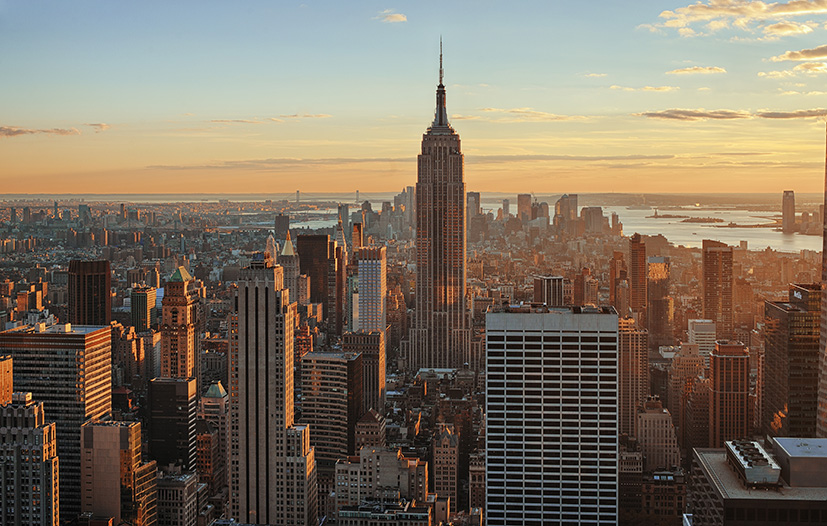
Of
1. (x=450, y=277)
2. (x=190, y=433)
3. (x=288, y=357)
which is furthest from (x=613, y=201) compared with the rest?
(x=450, y=277)

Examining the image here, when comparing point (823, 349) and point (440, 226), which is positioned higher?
point (440, 226)

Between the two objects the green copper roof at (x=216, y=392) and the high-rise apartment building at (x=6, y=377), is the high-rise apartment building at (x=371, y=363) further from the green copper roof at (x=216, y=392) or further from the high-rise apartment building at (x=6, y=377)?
the high-rise apartment building at (x=6, y=377)

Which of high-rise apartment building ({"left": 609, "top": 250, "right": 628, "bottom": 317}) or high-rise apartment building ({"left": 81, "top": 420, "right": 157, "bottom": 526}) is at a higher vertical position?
high-rise apartment building ({"left": 609, "top": 250, "right": 628, "bottom": 317})

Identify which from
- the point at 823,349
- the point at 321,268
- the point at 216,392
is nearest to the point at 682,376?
the point at 823,349

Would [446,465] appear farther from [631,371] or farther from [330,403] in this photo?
[631,371]

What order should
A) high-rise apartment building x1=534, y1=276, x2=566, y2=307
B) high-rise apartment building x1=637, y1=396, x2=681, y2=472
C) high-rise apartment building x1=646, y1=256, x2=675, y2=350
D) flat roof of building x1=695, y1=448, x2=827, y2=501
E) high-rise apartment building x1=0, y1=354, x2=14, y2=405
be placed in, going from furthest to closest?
high-rise apartment building x1=646, y1=256, x2=675, y2=350 < high-rise apartment building x1=637, y1=396, x2=681, y2=472 < high-rise apartment building x1=534, y1=276, x2=566, y2=307 < high-rise apartment building x1=0, y1=354, x2=14, y2=405 < flat roof of building x1=695, y1=448, x2=827, y2=501

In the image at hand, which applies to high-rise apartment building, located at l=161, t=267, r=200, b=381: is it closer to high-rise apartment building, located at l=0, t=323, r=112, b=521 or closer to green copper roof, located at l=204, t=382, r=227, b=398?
green copper roof, located at l=204, t=382, r=227, b=398

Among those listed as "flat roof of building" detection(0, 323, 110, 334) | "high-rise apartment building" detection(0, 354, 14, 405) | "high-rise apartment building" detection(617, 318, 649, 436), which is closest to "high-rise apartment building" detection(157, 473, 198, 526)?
"high-rise apartment building" detection(0, 354, 14, 405)

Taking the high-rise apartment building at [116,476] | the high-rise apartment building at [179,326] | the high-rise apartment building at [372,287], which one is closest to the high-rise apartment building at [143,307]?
the high-rise apartment building at [179,326]
